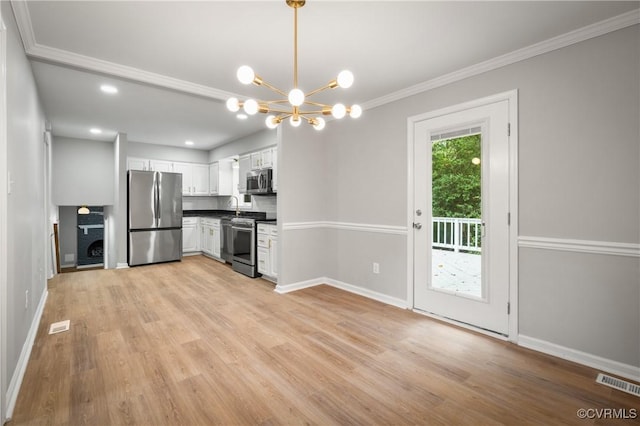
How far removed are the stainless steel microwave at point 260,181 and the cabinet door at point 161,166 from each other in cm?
237

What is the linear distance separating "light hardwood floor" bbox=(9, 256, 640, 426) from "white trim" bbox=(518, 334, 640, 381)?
0.08m

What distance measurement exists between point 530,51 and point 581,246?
1649 millimetres

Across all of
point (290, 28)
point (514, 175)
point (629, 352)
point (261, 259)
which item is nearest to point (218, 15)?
point (290, 28)

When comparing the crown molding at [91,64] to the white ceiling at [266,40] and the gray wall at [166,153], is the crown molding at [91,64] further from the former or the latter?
the gray wall at [166,153]

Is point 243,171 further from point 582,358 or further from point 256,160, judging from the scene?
point 582,358

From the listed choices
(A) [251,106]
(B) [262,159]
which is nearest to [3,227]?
(A) [251,106]

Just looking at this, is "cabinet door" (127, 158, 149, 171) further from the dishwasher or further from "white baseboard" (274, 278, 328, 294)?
"white baseboard" (274, 278, 328, 294)

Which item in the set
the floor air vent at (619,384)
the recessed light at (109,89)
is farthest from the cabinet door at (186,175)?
the floor air vent at (619,384)

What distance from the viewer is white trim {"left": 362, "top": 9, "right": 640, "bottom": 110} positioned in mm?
2193

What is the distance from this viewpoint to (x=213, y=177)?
7.34m

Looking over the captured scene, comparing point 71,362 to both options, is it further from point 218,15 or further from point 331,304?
point 218,15

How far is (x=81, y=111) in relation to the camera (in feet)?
14.4

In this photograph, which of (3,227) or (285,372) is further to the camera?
(285,372)

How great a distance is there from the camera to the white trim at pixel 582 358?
2179mm
